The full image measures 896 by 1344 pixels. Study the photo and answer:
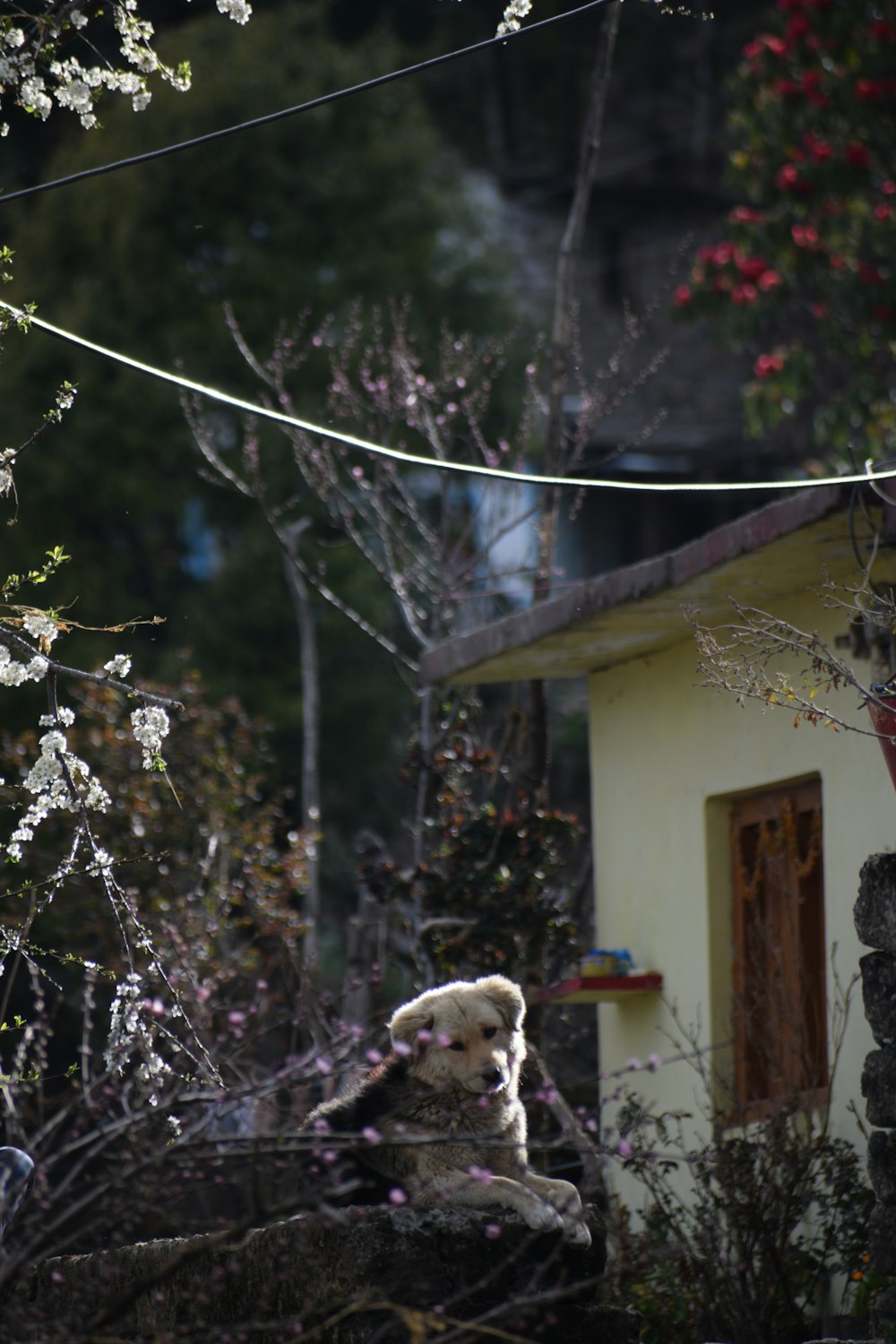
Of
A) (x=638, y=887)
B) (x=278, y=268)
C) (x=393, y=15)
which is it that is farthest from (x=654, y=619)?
(x=393, y=15)

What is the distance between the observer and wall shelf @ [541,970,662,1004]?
8.68 m

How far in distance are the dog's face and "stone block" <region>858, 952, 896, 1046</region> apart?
1321 mm

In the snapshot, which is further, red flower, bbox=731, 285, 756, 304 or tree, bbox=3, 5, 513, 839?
tree, bbox=3, 5, 513, 839

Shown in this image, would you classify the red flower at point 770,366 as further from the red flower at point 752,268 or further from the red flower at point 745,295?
the red flower at point 752,268

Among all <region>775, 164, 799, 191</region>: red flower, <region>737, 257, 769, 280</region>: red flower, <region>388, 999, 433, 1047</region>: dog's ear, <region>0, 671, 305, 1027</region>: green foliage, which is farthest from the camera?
<region>737, 257, 769, 280</region>: red flower

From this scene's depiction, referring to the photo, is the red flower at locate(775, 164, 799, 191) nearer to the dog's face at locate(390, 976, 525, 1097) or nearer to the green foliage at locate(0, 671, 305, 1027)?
the green foliage at locate(0, 671, 305, 1027)

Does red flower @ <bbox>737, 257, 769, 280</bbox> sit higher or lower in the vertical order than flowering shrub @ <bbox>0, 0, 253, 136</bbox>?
higher

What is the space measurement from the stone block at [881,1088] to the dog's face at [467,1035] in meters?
1.30

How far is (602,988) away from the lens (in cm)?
872

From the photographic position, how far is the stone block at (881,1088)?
599cm

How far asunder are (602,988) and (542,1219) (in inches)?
157

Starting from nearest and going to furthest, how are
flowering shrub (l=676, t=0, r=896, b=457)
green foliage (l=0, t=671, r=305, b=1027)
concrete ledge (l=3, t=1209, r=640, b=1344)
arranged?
concrete ledge (l=3, t=1209, r=640, b=1344), green foliage (l=0, t=671, r=305, b=1027), flowering shrub (l=676, t=0, r=896, b=457)

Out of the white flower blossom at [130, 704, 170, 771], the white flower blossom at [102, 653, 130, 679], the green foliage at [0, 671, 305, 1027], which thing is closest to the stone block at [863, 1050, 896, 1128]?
the white flower blossom at [130, 704, 170, 771]

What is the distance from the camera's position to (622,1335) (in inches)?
195
